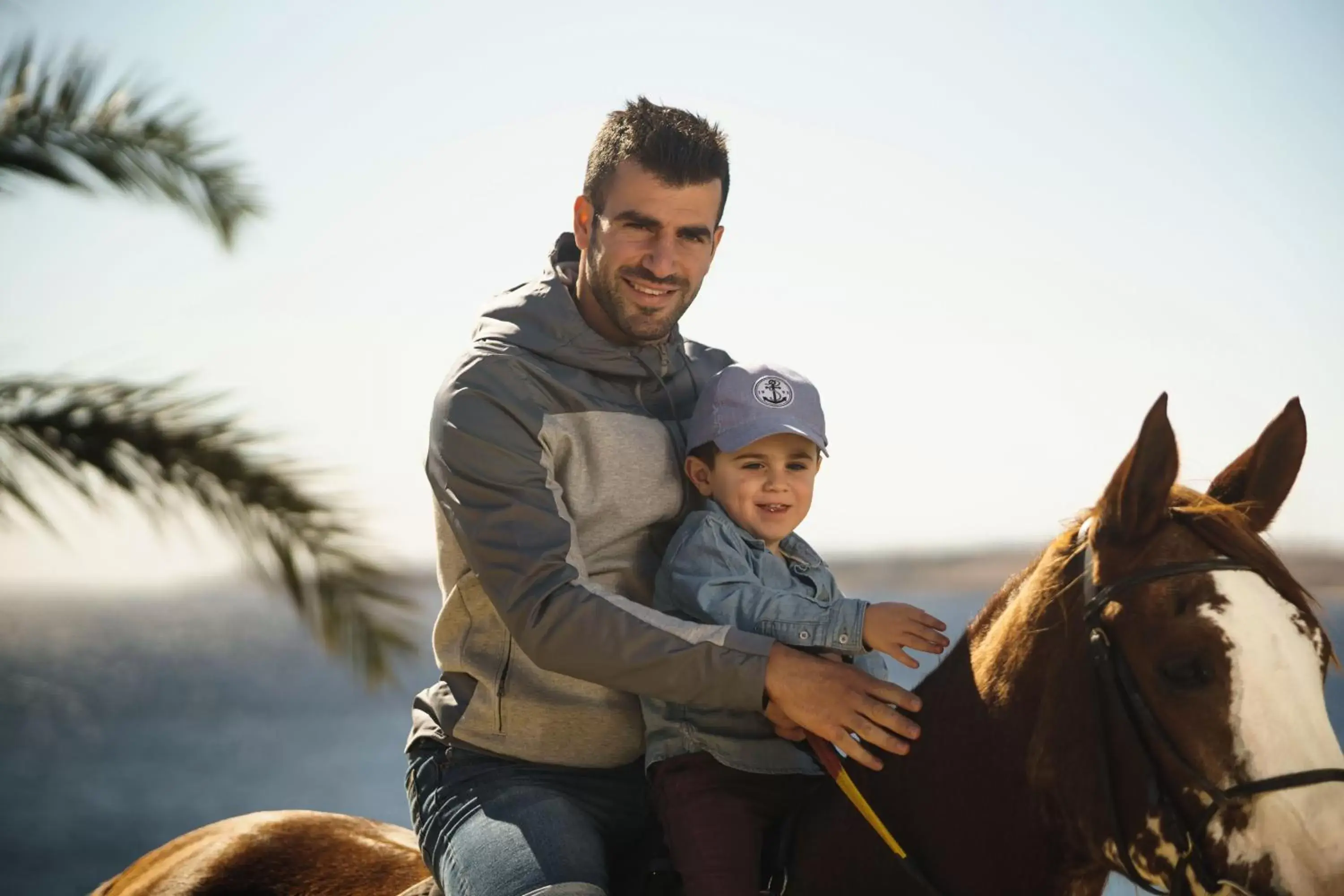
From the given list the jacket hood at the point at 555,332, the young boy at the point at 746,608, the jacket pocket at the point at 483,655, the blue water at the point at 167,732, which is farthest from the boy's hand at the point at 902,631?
the blue water at the point at 167,732

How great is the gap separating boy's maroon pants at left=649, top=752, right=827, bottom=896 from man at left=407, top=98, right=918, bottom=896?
16 centimetres

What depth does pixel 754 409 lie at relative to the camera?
2777 millimetres

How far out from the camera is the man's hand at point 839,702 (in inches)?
89.7

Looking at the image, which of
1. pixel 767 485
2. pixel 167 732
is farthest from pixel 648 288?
pixel 167 732

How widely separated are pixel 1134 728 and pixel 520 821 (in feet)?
3.93

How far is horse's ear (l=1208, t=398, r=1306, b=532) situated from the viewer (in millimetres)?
2193

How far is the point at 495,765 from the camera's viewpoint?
2.65m

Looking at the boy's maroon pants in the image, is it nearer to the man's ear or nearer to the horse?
the horse

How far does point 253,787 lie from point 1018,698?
19025 millimetres

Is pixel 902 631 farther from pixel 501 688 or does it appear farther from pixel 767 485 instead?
pixel 501 688

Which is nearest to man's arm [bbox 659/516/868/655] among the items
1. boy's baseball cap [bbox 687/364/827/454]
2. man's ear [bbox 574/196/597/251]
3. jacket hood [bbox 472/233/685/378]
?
boy's baseball cap [bbox 687/364/827/454]

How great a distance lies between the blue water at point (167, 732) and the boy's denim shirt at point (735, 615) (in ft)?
34.8

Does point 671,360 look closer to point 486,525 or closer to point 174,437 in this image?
point 486,525

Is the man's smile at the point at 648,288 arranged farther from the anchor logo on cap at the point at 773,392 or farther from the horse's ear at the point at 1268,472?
the horse's ear at the point at 1268,472
